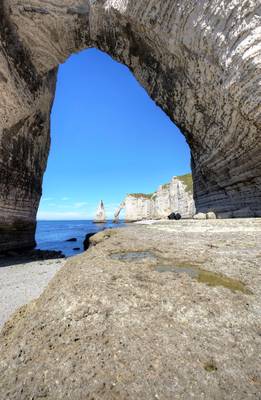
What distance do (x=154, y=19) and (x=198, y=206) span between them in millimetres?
11850

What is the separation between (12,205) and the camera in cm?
1703

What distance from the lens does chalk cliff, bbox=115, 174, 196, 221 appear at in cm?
6009

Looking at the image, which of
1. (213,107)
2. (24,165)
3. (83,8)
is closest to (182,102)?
(213,107)

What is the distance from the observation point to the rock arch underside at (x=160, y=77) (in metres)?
8.41

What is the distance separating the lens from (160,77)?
1466cm

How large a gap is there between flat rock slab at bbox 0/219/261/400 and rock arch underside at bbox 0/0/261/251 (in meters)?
8.29

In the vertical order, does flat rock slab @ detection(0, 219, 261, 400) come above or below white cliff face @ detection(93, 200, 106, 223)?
below

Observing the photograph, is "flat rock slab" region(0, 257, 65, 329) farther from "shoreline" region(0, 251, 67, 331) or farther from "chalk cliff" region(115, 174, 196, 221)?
"chalk cliff" region(115, 174, 196, 221)

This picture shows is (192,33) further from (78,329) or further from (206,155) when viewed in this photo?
(78,329)

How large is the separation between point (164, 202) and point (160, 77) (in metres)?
61.1

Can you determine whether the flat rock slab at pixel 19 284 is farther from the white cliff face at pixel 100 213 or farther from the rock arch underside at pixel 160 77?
the white cliff face at pixel 100 213

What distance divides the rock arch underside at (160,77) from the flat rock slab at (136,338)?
829 centimetres

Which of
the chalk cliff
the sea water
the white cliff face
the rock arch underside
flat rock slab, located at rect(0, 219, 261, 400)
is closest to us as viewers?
flat rock slab, located at rect(0, 219, 261, 400)

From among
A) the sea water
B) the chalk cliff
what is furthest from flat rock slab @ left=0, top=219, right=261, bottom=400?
the chalk cliff
